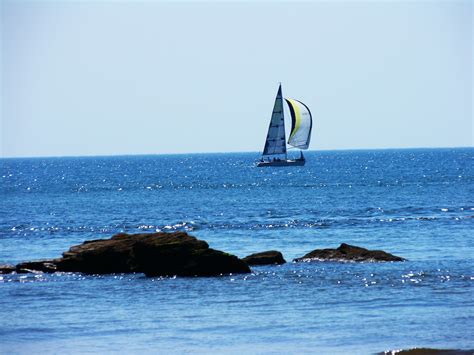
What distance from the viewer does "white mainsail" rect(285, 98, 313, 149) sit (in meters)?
152

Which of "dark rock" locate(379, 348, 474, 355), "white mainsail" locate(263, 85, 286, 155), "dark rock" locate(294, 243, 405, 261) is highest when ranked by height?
"white mainsail" locate(263, 85, 286, 155)

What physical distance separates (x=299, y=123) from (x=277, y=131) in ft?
13.3

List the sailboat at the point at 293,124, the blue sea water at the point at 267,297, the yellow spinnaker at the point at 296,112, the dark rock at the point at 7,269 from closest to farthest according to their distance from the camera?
the blue sea water at the point at 267,297 < the dark rock at the point at 7,269 < the yellow spinnaker at the point at 296,112 < the sailboat at the point at 293,124

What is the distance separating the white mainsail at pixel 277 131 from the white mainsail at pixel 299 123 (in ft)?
5.41

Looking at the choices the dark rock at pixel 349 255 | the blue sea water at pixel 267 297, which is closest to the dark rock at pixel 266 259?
the blue sea water at pixel 267 297

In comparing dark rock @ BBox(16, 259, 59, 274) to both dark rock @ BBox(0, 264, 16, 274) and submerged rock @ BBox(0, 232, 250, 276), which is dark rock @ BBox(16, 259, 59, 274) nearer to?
dark rock @ BBox(0, 264, 16, 274)

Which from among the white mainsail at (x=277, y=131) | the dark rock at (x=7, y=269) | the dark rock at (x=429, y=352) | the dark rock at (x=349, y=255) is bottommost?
the dark rock at (x=7, y=269)

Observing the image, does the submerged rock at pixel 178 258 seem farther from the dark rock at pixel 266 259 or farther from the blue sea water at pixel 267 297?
the dark rock at pixel 266 259

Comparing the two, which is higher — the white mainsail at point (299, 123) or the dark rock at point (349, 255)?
the white mainsail at point (299, 123)

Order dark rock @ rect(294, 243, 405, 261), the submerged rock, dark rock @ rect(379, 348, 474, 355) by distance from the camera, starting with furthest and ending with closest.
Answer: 1. dark rock @ rect(294, 243, 405, 261)
2. the submerged rock
3. dark rock @ rect(379, 348, 474, 355)

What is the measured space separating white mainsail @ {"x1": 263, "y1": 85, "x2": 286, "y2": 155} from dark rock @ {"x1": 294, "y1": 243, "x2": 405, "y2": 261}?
111m

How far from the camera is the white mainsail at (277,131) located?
152 meters

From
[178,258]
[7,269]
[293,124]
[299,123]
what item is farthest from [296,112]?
[178,258]

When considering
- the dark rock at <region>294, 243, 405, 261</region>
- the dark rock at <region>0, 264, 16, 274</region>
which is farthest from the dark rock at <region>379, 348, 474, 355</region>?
the dark rock at <region>0, 264, 16, 274</region>
